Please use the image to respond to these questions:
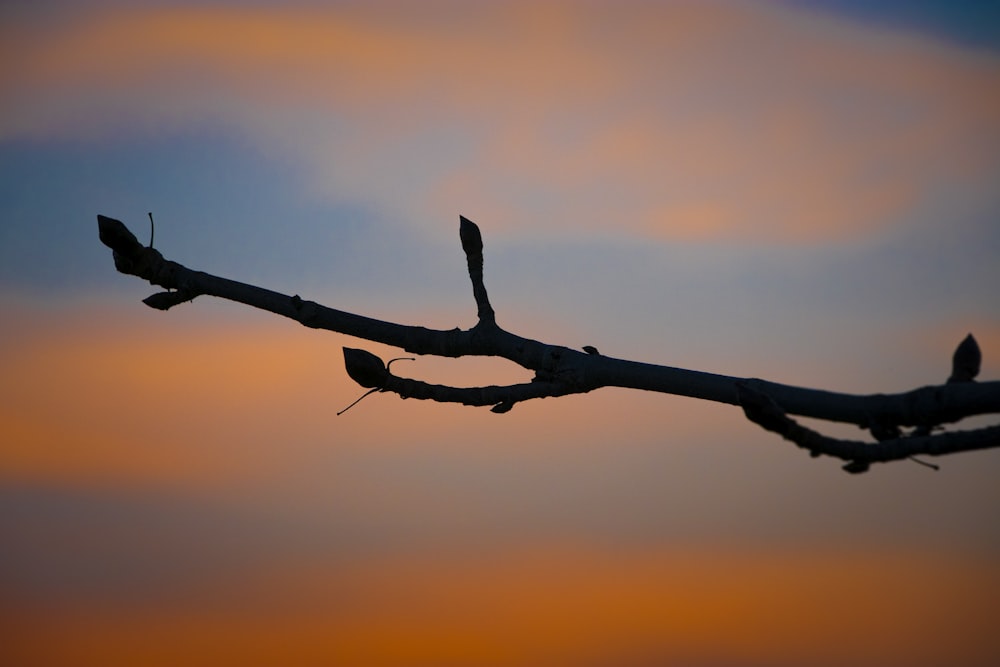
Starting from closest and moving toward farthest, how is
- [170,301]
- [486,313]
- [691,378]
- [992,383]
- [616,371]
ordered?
[992,383], [691,378], [616,371], [486,313], [170,301]

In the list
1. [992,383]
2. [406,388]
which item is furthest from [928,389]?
[406,388]

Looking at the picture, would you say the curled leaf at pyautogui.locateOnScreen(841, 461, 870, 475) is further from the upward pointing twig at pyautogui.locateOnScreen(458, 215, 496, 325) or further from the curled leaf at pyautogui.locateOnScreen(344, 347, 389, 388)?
the curled leaf at pyautogui.locateOnScreen(344, 347, 389, 388)

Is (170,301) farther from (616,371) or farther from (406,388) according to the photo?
(616,371)

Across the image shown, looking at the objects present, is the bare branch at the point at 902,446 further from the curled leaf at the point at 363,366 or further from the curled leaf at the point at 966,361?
the curled leaf at the point at 363,366

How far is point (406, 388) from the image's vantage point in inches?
278

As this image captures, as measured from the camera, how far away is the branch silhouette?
5.36 metres

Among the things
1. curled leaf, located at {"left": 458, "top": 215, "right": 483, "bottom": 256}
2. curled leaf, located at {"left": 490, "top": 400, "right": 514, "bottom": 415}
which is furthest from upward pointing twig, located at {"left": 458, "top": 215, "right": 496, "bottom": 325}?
curled leaf, located at {"left": 490, "top": 400, "right": 514, "bottom": 415}

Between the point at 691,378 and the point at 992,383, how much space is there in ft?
4.78

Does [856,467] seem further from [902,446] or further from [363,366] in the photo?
[363,366]

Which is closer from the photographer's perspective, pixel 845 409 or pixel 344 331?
pixel 845 409

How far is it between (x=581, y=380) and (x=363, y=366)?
1367 millimetres

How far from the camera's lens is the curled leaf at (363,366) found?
6.78 metres

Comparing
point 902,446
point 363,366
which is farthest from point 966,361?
point 363,366

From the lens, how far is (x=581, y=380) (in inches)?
253
